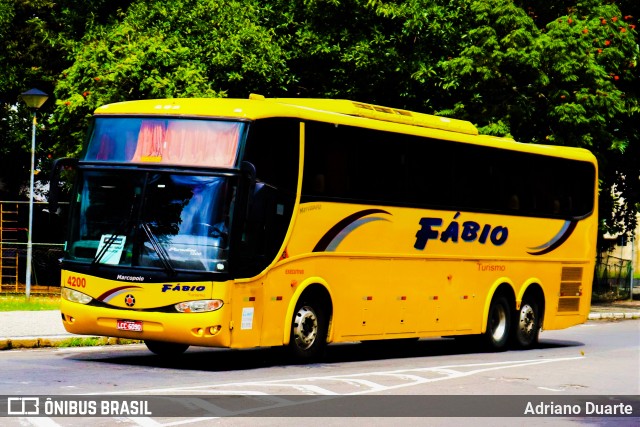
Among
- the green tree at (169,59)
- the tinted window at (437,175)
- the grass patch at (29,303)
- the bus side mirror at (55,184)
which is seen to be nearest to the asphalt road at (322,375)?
the bus side mirror at (55,184)

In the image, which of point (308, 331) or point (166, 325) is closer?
point (166, 325)

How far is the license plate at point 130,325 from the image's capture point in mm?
16672

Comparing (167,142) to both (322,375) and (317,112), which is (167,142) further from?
(322,375)

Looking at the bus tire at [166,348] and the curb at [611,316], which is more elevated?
the bus tire at [166,348]

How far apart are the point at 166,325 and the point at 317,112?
394 centimetres

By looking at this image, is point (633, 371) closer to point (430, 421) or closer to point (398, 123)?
point (398, 123)

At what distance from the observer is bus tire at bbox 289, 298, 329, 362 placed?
18.0 metres

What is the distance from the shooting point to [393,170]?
19984 mm

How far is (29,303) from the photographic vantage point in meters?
29.4

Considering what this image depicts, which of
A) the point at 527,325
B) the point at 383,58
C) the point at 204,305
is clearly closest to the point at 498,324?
the point at 527,325

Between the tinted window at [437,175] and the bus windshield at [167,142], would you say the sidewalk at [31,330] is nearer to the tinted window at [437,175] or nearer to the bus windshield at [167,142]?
the bus windshield at [167,142]

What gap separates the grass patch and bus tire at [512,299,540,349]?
996 centimetres

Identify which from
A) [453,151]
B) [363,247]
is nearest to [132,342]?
[363,247]

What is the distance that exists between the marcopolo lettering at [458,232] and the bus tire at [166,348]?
4.26m
